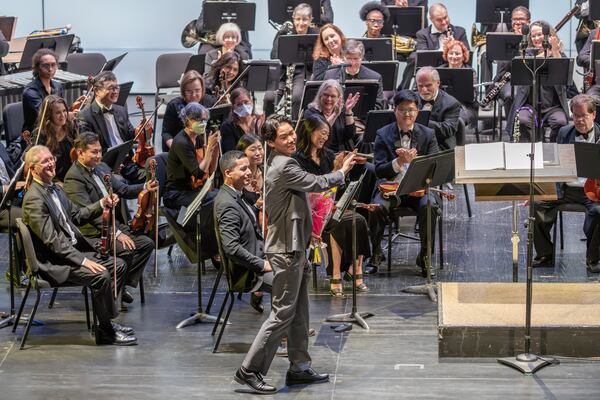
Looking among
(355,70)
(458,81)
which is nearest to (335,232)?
(355,70)

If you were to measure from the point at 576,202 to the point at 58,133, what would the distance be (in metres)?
3.64

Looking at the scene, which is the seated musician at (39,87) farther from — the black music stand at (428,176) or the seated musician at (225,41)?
the black music stand at (428,176)

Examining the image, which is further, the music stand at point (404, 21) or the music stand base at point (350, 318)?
the music stand at point (404, 21)

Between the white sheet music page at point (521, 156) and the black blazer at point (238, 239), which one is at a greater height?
the white sheet music page at point (521, 156)

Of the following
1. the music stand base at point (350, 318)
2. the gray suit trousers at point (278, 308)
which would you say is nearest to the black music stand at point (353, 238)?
the music stand base at point (350, 318)

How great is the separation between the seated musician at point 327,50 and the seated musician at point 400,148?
1702mm

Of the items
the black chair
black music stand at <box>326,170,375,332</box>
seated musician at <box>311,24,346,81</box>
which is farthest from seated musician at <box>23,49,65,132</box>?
black music stand at <box>326,170,375,332</box>

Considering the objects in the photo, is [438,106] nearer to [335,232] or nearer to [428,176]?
[428,176]

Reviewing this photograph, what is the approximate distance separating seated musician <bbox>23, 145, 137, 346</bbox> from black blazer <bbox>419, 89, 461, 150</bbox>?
3091mm

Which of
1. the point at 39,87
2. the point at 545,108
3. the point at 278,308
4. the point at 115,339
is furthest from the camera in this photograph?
the point at 545,108

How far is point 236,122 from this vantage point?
884 cm

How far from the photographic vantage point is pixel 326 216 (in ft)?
23.4

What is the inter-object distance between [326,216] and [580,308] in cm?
156

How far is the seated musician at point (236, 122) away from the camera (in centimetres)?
880
